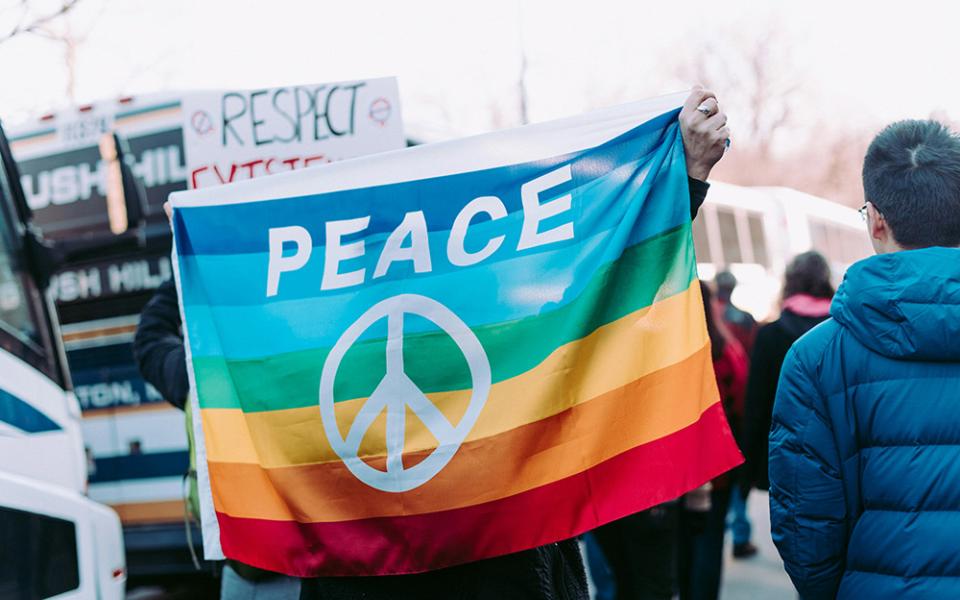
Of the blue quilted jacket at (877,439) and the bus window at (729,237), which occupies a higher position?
the blue quilted jacket at (877,439)

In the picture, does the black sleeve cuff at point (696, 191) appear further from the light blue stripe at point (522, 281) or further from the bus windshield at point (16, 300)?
the bus windshield at point (16, 300)

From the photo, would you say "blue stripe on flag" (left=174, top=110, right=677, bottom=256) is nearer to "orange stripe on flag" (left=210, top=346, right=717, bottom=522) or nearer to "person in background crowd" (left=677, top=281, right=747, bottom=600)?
"orange stripe on flag" (left=210, top=346, right=717, bottom=522)

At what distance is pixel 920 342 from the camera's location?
2.32 m

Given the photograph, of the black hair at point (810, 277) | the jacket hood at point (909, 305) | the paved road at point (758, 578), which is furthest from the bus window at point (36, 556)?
the paved road at point (758, 578)

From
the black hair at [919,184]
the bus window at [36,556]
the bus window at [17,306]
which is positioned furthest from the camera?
the bus window at [17,306]

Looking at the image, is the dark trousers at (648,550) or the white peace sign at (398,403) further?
the dark trousers at (648,550)

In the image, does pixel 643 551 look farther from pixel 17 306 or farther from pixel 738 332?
pixel 738 332

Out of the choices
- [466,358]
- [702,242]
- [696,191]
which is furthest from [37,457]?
[702,242]

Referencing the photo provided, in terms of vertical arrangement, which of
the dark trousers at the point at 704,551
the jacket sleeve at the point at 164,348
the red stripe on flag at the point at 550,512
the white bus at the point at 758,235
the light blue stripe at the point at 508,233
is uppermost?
the light blue stripe at the point at 508,233

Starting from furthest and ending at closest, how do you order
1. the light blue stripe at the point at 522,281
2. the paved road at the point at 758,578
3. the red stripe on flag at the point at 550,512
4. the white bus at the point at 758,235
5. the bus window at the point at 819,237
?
the bus window at the point at 819,237 < the white bus at the point at 758,235 < the paved road at the point at 758,578 < the light blue stripe at the point at 522,281 < the red stripe on flag at the point at 550,512

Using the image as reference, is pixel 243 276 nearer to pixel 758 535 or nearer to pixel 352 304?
pixel 352 304

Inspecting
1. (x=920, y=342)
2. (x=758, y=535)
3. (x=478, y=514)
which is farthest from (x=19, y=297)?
(x=758, y=535)

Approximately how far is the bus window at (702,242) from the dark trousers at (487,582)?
12921mm

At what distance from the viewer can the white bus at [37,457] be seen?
3348 millimetres
